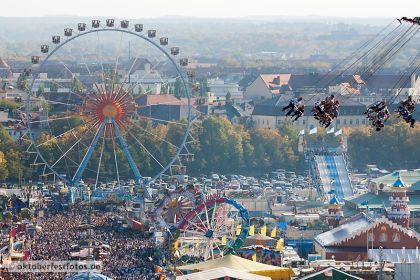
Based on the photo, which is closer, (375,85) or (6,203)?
(6,203)

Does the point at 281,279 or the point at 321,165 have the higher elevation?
the point at 321,165

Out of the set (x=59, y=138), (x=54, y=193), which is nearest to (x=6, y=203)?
(x=54, y=193)

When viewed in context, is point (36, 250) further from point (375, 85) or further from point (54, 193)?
point (375, 85)

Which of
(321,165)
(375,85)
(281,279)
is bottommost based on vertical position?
(281,279)

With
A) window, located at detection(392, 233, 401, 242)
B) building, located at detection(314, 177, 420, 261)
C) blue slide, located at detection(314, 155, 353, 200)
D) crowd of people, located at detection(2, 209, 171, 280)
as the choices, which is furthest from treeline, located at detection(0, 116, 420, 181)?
window, located at detection(392, 233, 401, 242)

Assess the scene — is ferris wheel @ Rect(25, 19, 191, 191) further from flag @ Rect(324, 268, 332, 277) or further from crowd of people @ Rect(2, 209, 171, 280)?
flag @ Rect(324, 268, 332, 277)

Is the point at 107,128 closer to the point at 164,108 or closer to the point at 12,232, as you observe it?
the point at 12,232

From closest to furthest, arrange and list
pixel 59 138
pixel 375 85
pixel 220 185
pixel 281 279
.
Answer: pixel 281 279
pixel 220 185
pixel 59 138
pixel 375 85
